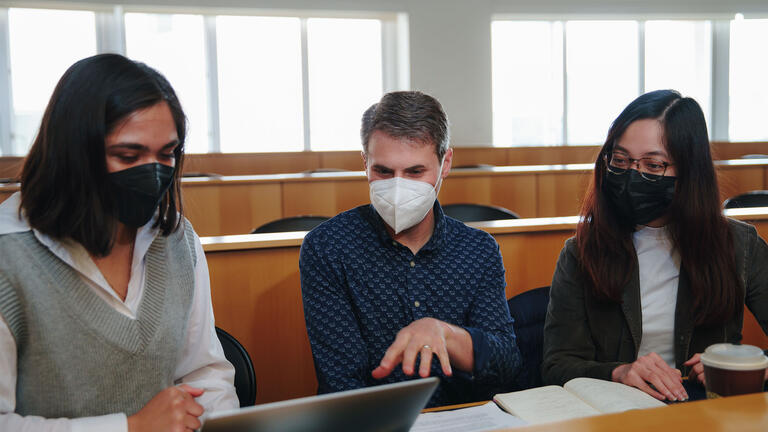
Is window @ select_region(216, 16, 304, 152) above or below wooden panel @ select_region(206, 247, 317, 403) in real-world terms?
above

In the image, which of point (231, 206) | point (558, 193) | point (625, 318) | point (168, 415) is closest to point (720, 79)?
point (558, 193)

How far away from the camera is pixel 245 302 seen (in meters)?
1.88

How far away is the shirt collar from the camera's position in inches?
60.3

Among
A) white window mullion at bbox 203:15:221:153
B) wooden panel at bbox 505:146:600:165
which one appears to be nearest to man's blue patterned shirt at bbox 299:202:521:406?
wooden panel at bbox 505:146:600:165

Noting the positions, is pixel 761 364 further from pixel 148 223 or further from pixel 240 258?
pixel 240 258

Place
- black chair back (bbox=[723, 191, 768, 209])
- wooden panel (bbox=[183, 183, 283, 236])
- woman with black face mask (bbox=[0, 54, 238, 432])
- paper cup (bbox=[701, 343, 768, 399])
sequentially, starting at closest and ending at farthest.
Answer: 1. paper cup (bbox=[701, 343, 768, 399])
2. woman with black face mask (bbox=[0, 54, 238, 432])
3. black chair back (bbox=[723, 191, 768, 209])
4. wooden panel (bbox=[183, 183, 283, 236])

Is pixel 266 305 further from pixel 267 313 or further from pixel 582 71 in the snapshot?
pixel 582 71

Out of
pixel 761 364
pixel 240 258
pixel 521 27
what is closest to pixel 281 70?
pixel 521 27

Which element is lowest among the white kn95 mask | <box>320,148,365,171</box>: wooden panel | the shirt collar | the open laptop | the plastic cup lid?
the plastic cup lid

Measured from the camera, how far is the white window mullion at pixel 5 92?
742 centimetres

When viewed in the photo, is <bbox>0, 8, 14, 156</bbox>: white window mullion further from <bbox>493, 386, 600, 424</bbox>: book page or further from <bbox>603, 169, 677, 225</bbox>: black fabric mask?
<bbox>493, 386, 600, 424</bbox>: book page

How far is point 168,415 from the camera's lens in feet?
3.40

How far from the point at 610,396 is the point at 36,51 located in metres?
8.24

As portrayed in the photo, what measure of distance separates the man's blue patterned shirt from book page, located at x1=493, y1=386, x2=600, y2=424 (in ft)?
0.63
